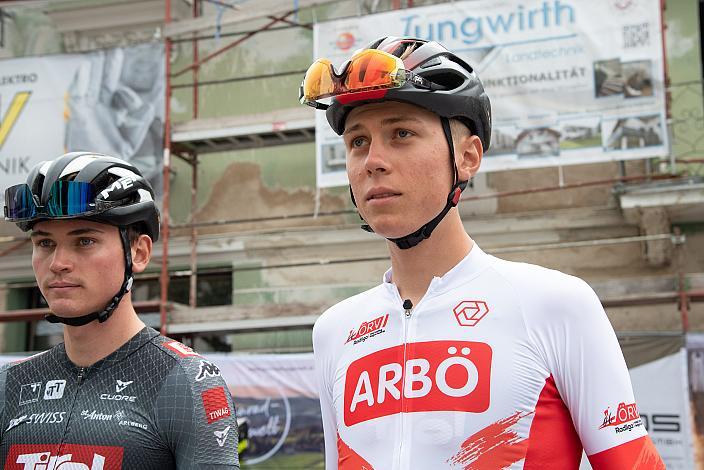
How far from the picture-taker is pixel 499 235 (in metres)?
12.7

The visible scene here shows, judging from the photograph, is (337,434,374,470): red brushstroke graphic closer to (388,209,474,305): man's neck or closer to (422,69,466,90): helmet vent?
(388,209,474,305): man's neck

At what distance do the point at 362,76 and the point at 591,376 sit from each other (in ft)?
3.52

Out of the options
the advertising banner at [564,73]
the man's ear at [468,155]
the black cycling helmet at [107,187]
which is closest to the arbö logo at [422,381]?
the man's ear at [468,155]

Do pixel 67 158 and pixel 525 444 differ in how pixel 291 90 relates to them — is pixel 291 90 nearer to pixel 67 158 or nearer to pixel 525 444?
pixel 67 158

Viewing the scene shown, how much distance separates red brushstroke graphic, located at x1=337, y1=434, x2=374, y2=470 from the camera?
2582 mm

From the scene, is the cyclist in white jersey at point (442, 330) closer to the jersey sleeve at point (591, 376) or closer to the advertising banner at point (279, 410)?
the jersey sleeve at point (591, 376)

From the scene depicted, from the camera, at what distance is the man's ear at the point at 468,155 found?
275 cm

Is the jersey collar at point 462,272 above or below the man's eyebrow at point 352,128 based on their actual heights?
below

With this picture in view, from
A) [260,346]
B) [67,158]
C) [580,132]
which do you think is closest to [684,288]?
[580,132]

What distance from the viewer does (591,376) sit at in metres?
2.42

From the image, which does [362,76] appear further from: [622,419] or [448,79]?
[622,419]

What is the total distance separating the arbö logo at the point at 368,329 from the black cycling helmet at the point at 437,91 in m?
0.62

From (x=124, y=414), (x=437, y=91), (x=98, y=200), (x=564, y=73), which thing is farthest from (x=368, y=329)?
(x=564, y=73)

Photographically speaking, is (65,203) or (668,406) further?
(668,406)
